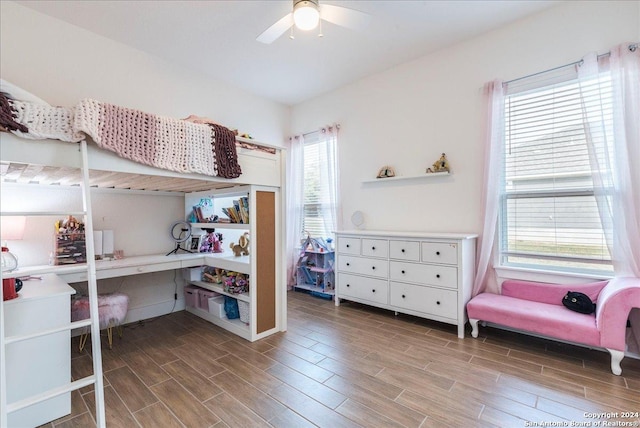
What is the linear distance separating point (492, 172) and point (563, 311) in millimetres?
1342

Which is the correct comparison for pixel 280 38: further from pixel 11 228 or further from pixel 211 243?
pixel 11 228

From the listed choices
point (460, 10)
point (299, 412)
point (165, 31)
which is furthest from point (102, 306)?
point (460, 10)

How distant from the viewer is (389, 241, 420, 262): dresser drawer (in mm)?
3033

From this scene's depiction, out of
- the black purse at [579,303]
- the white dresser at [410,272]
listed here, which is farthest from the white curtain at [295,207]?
the black purse at [579,303]

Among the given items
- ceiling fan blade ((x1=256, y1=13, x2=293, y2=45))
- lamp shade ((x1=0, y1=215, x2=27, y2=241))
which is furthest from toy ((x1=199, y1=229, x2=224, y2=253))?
ceiling fan blade ((x1=256, y1=13, x2=293, y2=45))

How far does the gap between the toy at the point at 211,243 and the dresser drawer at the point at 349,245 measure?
1547 mm

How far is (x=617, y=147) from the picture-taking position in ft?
7.54

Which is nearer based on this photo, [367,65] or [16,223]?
[16,223]

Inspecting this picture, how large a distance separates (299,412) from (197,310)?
7.08ft

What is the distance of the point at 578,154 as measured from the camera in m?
2.55

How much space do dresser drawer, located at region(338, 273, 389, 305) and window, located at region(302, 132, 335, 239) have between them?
880 mm

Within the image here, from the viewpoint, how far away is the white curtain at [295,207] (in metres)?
4.60

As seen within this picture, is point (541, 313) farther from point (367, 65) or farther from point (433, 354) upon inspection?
point (367, 65)

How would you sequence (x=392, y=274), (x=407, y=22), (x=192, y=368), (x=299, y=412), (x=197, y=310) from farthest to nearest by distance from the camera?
(x=197, y=310) < (x=392, y=274) < (x=407, y=22) < (x=192, y=368) < (x=299, y=412)
